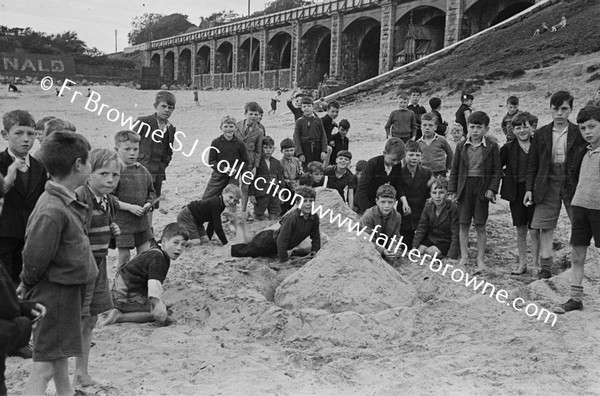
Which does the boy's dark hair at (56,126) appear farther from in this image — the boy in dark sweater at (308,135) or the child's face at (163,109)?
the boy in dark sweater at (308,135)

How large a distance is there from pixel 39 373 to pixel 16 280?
1.42 metres

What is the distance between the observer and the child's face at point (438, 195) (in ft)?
20.3

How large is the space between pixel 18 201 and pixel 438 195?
4.18 m

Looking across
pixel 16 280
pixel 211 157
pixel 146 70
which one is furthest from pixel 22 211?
pixel 146 70

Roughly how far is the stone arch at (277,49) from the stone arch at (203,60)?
596 inches

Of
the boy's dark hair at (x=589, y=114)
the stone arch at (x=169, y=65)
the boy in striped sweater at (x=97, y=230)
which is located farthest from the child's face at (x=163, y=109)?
the stone arch at (x=169, y=65)

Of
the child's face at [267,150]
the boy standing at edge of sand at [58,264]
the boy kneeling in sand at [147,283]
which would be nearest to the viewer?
the boy standing at edge of sand at [58,264]

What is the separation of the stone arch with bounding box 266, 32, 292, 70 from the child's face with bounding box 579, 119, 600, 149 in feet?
148

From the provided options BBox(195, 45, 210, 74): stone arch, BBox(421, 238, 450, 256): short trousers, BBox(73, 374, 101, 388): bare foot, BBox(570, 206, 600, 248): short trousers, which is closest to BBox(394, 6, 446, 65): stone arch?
BBox(421, 238, 450, 256): short trousers

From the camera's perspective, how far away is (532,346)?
149 inches

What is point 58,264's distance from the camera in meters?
2.85

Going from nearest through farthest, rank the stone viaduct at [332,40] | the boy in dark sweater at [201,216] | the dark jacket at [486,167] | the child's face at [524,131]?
the child's face at [524,131] < the dark jacket at [486,167] < the boy in dark sweater at [201,216] < the stone viaduct at [332,40]

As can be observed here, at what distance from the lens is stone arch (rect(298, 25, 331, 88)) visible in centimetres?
4206

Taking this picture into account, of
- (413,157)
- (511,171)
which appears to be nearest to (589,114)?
(511,171)
